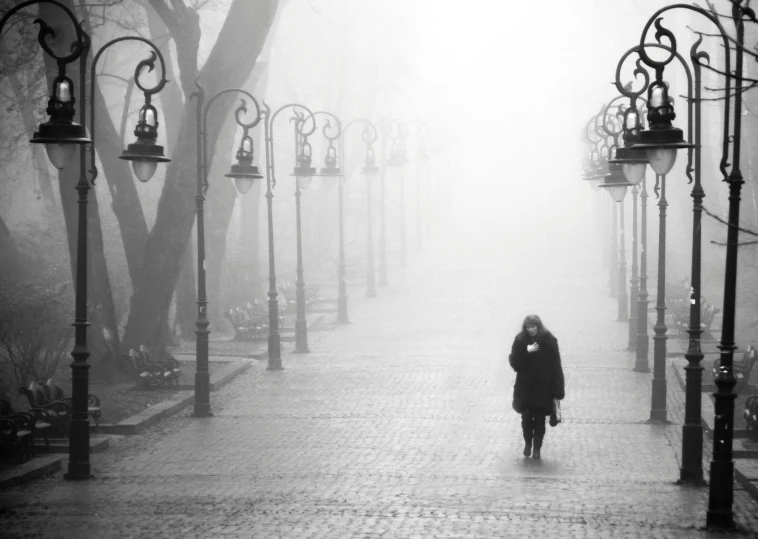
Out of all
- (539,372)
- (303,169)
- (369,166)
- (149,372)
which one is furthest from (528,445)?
(369,166)

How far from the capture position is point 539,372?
1534 cm

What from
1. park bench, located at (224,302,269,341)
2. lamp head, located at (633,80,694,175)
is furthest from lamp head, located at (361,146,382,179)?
lamp head, located at (633,80,694,175)

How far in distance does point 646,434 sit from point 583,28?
79.8 meters

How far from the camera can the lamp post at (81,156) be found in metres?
13.3

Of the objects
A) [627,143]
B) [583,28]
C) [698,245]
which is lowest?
[698,245]

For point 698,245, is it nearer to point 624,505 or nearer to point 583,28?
point 624,505

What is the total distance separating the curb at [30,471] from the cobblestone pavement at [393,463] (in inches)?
6.7

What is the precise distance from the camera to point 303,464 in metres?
15.4

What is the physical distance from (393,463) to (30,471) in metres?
4.28

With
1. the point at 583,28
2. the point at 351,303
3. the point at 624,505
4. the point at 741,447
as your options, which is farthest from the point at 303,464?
the point at 583,28

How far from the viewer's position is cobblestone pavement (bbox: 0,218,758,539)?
1195 centimetres

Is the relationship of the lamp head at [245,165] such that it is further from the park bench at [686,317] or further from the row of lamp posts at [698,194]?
the park bench at [686,317]

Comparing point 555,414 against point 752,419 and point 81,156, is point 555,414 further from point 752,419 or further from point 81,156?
point 81,156

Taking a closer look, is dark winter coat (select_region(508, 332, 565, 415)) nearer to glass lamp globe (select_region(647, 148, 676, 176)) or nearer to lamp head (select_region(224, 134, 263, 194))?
glass lamp globe (select_region(647, 148, 676, 176))
